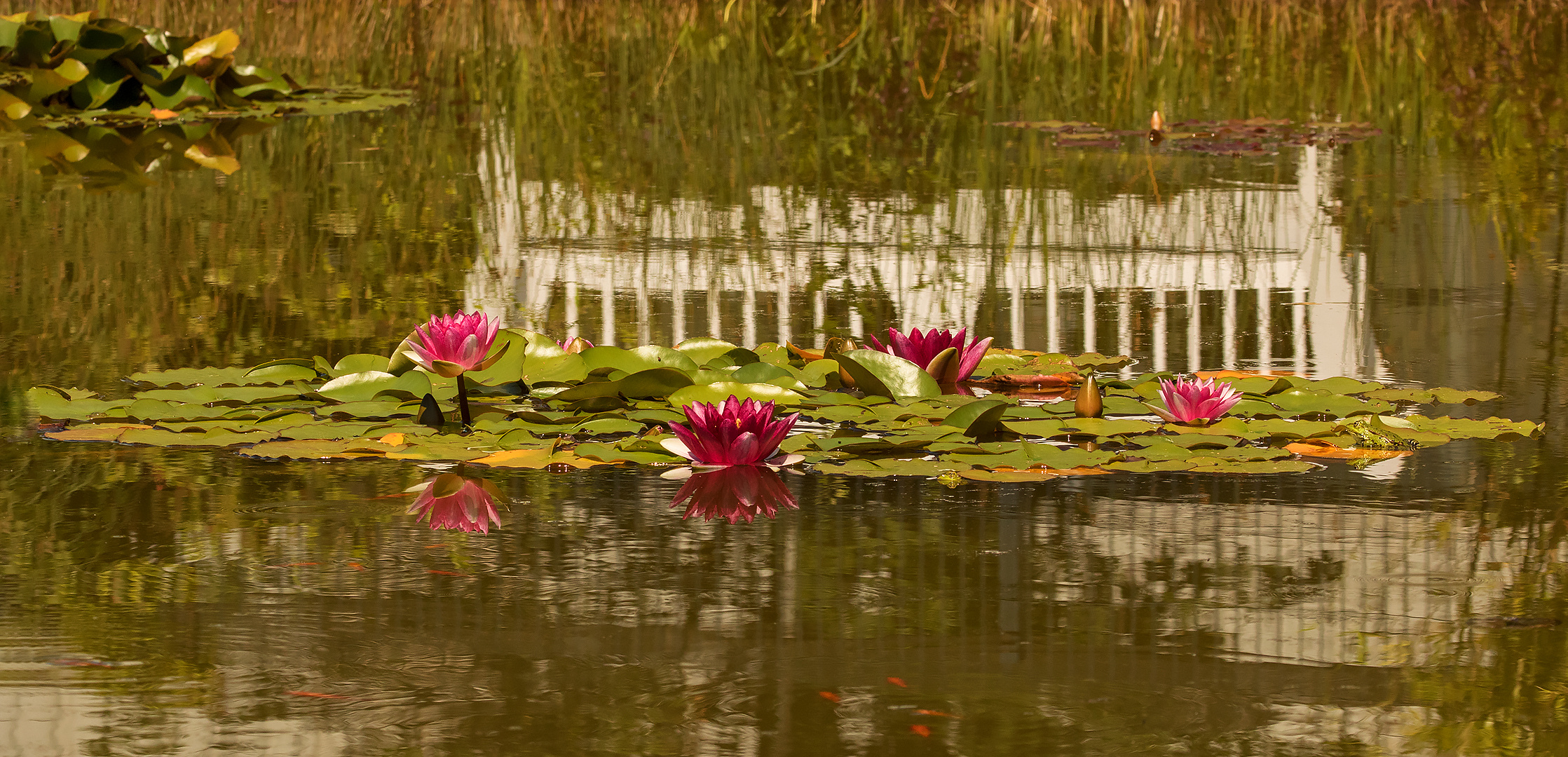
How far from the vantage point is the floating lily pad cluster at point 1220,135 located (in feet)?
29.2

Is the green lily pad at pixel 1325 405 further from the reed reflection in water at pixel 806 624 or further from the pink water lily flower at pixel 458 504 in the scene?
the pink water lily flower at pixel 458 504

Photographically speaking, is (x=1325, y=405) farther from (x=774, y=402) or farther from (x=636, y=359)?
→ (x=636, y=359)

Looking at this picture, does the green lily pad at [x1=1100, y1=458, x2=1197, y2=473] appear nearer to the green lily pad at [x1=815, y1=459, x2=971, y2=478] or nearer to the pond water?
the pond water

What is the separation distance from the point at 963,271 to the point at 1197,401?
212 centimetres

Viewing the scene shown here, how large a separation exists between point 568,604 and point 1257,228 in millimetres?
4315

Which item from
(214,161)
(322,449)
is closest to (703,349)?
(322,449)

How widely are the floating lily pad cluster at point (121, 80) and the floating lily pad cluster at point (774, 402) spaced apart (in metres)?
6.68

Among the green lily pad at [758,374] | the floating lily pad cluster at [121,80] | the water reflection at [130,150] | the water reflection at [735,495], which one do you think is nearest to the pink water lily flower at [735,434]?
the water reflection at [735,495]

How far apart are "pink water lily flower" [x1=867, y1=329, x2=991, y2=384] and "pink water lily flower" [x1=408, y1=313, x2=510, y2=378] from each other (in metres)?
0.89

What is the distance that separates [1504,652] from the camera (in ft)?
9.28

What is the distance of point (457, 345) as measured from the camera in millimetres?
4062

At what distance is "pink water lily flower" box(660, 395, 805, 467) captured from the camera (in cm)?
380

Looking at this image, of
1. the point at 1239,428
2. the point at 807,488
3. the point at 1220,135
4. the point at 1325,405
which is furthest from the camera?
the point at 1220,135

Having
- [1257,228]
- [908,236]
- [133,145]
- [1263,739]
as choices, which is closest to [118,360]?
[908,236]
